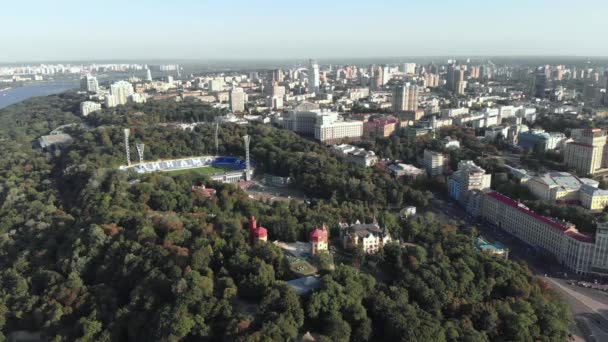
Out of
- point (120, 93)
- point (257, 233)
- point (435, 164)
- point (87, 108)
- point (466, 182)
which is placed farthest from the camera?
point (120, 93)

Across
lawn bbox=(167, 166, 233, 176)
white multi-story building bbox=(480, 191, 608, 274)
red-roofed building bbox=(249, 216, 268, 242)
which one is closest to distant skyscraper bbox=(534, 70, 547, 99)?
white multi-story building bbox=(480, 191, 608, 274)

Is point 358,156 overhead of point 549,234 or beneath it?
overhead

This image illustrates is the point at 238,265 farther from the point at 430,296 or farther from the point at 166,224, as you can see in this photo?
the point at 430,296

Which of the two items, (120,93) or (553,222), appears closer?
(553,222)

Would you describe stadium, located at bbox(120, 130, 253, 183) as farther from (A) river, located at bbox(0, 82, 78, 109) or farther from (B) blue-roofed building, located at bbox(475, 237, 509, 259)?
(A) river, located at bbox(0, 82, 78, 109)

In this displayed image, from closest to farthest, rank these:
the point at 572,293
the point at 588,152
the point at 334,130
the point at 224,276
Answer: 1. the point at 224,276
2. the point at 572,293
3. the point at 588,152
4. the point at 334,130

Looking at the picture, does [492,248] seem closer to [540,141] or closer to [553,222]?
[553,222]

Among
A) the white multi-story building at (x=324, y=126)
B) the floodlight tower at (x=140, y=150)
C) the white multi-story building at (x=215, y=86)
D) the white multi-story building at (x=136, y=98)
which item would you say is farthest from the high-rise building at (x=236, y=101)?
Answer: the floodlight tower at (x=140, y=150)

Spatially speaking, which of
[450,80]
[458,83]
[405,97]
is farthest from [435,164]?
[450,80]
